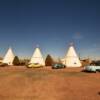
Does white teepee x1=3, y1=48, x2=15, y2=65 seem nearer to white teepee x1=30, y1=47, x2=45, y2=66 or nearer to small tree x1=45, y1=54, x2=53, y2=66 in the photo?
white teepee x1=30, y1=47, x2=45, y2=66

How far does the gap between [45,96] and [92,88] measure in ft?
12.1

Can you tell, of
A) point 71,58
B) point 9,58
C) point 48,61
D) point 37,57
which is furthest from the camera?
point 9,58

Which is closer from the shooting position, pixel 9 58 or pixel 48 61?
pixel 48 61

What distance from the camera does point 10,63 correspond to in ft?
170

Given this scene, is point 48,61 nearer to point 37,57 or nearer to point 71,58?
point 37,57

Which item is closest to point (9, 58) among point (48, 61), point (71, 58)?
point (48, 61)

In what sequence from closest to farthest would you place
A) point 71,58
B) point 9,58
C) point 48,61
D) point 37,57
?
point 71,58 < point 37,57 < point 48,61 < point 9,58

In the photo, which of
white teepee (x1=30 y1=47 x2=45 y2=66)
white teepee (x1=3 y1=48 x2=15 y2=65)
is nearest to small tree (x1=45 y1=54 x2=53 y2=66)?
white teepee (x1=30 y1=47 x2=45 y2=66)

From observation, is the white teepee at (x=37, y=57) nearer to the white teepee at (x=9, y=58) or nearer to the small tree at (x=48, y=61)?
the small tree at (x=48, y=61)

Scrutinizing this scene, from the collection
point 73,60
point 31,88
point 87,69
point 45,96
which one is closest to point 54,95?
point 45,96

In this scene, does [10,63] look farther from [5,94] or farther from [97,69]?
[5,94]

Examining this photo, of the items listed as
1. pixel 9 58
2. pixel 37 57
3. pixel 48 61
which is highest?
pixel 9 58

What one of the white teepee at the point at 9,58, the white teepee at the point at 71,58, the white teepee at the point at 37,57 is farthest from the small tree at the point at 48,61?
the white teepee at the point at 9,58

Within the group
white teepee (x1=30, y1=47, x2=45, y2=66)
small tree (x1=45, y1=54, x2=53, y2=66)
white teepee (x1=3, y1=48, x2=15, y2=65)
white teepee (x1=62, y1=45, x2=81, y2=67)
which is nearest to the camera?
white teepee (x1=62, y1=45, x2=81, y2=67)
